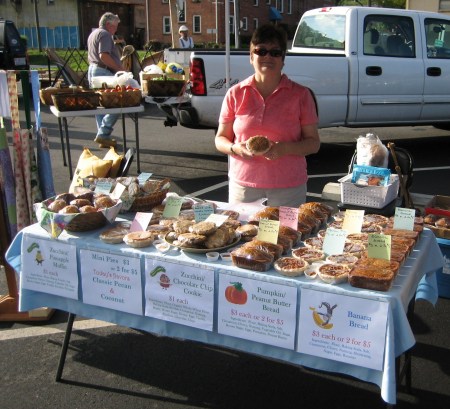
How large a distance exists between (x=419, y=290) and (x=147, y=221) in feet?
4.53

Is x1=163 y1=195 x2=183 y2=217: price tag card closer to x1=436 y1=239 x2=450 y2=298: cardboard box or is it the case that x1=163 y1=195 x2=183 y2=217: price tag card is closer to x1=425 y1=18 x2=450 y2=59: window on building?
x1=436 y1=239 x2=450 y2=298: cardboard box

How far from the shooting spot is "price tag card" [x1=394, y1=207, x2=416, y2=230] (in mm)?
2410

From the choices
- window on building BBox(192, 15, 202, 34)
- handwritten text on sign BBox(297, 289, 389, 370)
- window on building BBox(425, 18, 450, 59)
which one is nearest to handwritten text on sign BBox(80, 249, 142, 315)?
handwritten text on sign BBox(297, 289, 389, 370)

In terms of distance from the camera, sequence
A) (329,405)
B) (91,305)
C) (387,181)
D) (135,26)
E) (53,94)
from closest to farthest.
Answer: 1. (91,305)
2. (329,405)
3. (387,181)
4. (53,94)
5. (135,26)

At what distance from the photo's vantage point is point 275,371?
9.86ft

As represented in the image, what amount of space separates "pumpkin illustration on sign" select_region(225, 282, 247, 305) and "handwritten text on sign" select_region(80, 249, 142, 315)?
1.40 ft

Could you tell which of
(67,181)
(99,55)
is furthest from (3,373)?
(99,55)

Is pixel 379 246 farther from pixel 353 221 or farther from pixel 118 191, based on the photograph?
pixel 118 191

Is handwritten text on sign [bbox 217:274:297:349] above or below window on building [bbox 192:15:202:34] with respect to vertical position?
below

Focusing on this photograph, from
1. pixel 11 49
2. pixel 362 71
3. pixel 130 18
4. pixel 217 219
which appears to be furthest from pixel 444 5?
pixel 130 18

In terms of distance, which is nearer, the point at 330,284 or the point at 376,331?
the point at 376,331

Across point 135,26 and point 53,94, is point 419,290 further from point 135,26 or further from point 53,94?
point 135,26

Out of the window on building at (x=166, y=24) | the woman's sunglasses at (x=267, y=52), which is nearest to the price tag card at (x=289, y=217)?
the woman's sunglasses at (x=267, y=52)

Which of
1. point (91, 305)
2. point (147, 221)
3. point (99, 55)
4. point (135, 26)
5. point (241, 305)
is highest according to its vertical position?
point (135, 26)
